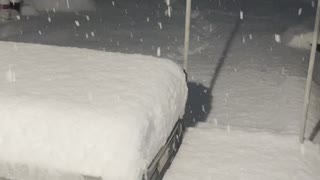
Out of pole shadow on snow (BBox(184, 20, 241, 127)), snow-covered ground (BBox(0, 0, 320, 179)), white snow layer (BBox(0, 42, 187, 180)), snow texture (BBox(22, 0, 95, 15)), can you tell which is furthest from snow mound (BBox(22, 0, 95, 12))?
white snow layer (BBox(0, 42, 187, 180))

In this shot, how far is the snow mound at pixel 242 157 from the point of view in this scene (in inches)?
118

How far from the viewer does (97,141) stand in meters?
2.11

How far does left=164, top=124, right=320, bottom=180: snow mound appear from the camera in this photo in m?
3.01

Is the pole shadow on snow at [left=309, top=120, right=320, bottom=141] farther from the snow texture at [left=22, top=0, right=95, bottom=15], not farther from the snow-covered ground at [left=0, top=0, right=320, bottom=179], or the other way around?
the snow texture at [left=22, top=0, right=95, bottom=15]

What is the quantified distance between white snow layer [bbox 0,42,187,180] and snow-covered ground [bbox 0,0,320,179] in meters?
0.72

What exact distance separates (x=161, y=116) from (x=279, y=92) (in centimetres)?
357

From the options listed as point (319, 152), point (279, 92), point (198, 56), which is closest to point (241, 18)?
point (198, 56)

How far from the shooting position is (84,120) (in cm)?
214

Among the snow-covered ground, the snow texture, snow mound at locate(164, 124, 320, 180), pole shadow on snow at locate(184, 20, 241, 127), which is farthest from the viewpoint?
the snow texture

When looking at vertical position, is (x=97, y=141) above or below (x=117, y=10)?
below

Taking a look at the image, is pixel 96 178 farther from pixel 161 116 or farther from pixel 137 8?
pixel 137 8

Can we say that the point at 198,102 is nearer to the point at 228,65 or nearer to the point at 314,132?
the point at 314,132

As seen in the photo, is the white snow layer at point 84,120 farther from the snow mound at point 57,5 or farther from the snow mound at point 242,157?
the snow mound at point 57,5

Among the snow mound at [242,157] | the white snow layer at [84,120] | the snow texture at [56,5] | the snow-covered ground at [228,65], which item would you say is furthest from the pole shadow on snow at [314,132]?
the snow texture at [56,5]
